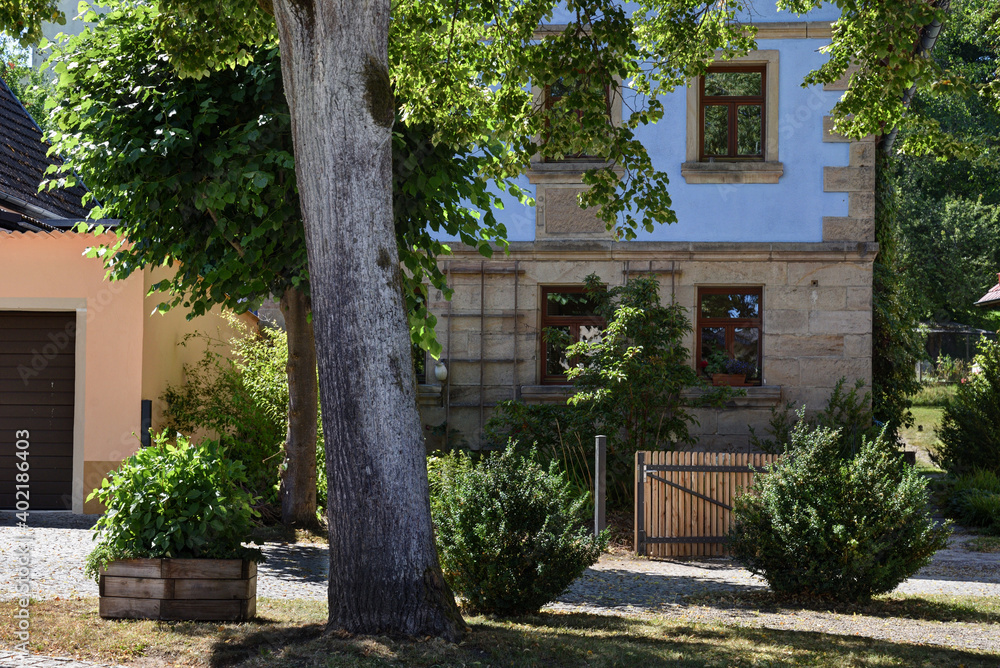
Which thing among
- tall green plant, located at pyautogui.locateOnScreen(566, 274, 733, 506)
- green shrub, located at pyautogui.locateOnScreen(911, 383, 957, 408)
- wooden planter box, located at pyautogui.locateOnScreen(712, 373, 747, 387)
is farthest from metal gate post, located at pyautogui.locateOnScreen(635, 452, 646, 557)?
green shrub, located at pyautogui.locateOnScreen(911, 383, 957, 408)

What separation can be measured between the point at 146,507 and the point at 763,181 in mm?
10666

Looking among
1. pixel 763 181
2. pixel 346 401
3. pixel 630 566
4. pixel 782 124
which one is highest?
pixel 782 124

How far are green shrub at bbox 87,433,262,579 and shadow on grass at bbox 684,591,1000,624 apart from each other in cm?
399

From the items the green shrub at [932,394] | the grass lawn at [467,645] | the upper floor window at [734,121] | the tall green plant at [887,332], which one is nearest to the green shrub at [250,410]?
the grass lawn at [467,645]

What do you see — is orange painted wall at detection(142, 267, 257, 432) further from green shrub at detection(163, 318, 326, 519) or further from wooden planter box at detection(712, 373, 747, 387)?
wooden planter box at detection(712, 373, 747, 387)

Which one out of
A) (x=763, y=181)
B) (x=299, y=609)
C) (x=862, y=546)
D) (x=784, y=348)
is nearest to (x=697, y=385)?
(x=784, y=348)

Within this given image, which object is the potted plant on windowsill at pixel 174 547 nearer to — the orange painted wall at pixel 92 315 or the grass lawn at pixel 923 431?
the orange painted wall at pixel 92 315

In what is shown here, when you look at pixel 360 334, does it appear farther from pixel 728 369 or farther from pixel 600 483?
pixel 728 369

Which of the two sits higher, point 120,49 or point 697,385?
point 120,49

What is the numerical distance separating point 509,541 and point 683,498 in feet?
14.8

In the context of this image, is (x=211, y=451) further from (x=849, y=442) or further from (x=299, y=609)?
(x=849, y=442)

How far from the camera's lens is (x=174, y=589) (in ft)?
20.5

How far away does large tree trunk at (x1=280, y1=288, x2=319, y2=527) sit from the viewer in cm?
1070

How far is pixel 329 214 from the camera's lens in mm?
5582
